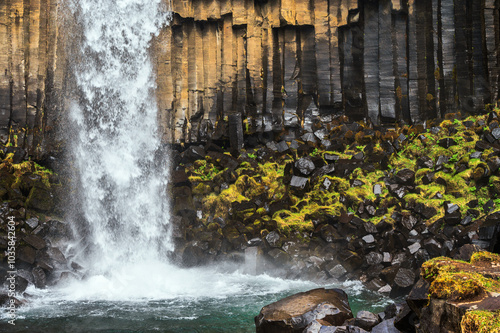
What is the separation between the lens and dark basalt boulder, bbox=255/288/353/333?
6.10 metres

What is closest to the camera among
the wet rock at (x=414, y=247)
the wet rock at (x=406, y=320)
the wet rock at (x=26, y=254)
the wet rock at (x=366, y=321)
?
the wet rock at (x=406, y=320)

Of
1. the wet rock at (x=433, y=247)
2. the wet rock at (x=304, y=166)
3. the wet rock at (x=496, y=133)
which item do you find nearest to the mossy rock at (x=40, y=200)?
the wet rock at (x=304, y=166)

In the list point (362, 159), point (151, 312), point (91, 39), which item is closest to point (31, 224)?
point (151, 312)

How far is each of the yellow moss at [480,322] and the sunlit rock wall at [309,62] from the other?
35.7 feet

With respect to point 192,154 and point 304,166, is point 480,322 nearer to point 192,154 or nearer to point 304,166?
point 304,166

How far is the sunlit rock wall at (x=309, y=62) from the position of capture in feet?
44.0

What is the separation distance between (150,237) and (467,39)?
1128cm

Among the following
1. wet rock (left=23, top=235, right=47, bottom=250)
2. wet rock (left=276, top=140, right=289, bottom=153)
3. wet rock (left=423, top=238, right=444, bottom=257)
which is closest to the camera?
wet rock (left=423, top=238, right=444, bottom=257)

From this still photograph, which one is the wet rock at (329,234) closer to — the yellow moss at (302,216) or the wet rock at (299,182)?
the yellow moss at (302,216)

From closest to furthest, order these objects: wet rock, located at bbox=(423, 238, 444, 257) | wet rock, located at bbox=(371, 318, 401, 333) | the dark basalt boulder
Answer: wet rock, located at bbox=(371, 318, 401, 333) < the dark basalt boulder < wet rock, located at bbox=(423, 238, 444, 257)

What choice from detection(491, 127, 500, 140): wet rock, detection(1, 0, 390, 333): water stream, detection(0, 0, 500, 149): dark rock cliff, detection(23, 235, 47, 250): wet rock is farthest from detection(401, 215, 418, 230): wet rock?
detection(23, 235, 47, 250): wet rock

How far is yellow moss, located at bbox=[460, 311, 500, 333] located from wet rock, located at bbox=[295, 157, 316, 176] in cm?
887

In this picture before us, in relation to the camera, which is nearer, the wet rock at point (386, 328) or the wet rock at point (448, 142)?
the wet rock at point (386, 328)

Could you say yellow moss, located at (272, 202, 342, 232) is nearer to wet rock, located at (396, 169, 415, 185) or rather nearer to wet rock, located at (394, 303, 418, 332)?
wet rock, located at (396, 169, 415, 185)
